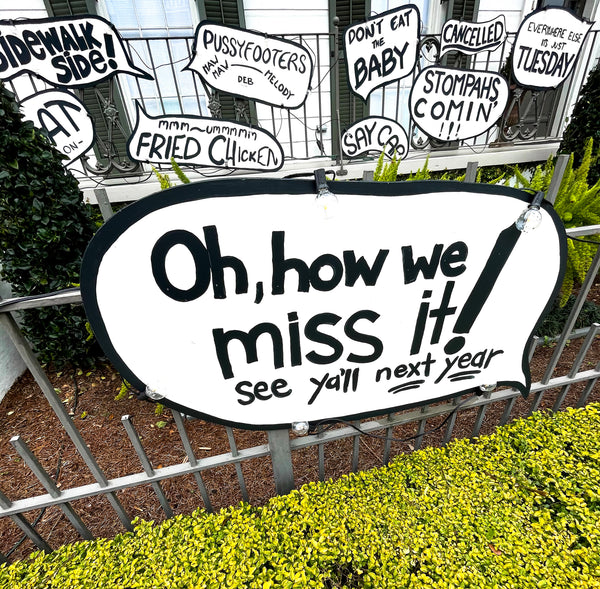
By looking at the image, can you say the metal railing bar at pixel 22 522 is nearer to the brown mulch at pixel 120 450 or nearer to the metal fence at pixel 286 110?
the brown mulch at pixel 120 450

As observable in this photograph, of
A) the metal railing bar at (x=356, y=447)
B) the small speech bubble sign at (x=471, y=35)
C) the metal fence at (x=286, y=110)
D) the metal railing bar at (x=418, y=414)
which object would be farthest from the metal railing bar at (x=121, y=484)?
the small speech bubble sign at (x=471, y=35)

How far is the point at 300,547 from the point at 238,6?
230 inches

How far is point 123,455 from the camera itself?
7.22 ft

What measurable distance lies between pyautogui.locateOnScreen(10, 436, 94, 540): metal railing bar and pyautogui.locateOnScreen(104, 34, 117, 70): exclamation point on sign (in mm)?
3385

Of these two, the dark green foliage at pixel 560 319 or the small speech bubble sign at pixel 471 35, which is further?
the small speech bubble sign at pixel 471 35

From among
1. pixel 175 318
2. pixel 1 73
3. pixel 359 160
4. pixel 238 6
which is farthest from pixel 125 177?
pixel 175 318

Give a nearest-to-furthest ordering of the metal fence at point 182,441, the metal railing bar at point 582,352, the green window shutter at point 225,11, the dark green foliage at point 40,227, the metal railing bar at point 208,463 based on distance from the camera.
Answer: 1. the metal fence at point 182,441
2. the metal railing bar at point 208,463
3. the metal railing bar at point 582,352
4. the dark green foliage at point 40,227
5. the green window shutter at point 225,11

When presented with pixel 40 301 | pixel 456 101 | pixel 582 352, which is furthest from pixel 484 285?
pixel 456 101

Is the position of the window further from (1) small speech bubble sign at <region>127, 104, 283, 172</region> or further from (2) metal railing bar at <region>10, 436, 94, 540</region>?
(2) metal railing bar at <region>10, 436, 94, 540</region>

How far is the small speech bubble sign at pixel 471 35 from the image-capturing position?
3.62 meters

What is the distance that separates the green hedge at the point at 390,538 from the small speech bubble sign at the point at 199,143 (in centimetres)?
321

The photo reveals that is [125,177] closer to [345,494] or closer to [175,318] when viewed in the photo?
[175,318]

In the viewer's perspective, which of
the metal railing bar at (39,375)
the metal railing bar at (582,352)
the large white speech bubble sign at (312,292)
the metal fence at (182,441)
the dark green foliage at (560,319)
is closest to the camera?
the large white speech bubble sign at (312,292)

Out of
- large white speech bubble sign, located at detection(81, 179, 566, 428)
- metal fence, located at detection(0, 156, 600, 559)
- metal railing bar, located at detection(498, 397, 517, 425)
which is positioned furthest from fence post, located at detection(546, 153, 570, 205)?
metal railing bar, located at detection(498, 397, 517, 425)
